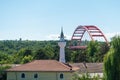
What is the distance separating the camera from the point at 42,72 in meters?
52.1

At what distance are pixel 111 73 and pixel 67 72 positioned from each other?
56.7 feet

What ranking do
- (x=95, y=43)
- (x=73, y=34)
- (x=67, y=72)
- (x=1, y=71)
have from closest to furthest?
(x=67, y=72) → (x=1, y=71) → (x=95, y=43) → (x=73, y=34)

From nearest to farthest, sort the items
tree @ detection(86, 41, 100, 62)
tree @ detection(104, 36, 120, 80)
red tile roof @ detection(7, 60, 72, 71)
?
tree @ detection(104, 36, 120, 80) < red tile roof @ detection(7, 60, 72, 71) < tree @ detection(86, 41, 100, 62)

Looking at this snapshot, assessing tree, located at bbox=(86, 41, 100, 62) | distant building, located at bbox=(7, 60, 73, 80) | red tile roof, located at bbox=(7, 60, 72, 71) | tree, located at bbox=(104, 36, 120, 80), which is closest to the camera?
tree, located at bbox=(104, 36, 120, 80)

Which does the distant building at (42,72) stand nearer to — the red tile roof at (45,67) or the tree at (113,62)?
the red tile roof at (45,67)

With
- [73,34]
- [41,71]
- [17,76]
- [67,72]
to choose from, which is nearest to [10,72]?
[17,76]

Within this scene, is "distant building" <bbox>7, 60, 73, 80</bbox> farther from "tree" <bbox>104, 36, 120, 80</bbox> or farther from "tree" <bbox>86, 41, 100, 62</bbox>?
"tree" <bbox>86, 41, 100, 62</bbox>

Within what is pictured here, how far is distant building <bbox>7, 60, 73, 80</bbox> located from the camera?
169 feet

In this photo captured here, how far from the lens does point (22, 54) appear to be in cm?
11306

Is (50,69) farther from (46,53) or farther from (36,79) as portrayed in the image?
(46,53)

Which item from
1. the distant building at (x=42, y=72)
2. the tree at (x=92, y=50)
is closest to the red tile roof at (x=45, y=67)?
Result: the distant building at (x=42, y=72)

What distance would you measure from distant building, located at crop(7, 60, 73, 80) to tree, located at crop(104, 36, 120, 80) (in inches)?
622

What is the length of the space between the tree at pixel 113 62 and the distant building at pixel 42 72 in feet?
51.8

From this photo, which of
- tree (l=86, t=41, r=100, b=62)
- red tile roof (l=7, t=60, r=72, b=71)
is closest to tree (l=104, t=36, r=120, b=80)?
red tile roof (l=7, t=60, r=72, b=71)
